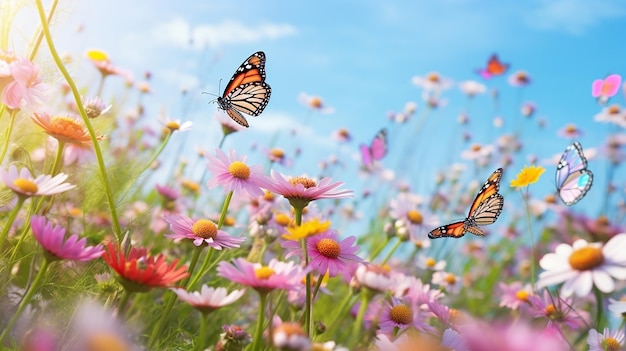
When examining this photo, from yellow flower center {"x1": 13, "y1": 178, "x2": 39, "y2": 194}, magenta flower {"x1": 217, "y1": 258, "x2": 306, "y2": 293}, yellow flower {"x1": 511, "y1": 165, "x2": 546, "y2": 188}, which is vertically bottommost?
magenta flower {"x1": 217, "y1": 258, "x2": 306, "y2": 293}

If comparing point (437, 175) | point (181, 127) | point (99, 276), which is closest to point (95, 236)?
point (181, 127)

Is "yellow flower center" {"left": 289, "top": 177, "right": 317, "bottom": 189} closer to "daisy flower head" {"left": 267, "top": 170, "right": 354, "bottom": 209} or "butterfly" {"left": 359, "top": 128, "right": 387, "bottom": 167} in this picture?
"daisy flower head" {"left": 267, "top": 170, "right": 354, "bottom": 209}

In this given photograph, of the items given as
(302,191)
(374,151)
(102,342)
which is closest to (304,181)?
(302,191)

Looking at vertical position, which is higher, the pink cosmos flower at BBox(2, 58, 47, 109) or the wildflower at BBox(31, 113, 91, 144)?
the pink cosmos flower at BBox(2, 58, 47, 109)

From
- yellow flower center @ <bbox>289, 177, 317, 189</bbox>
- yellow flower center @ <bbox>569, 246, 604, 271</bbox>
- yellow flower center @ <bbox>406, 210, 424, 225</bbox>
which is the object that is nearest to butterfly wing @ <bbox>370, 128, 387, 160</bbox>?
yellow flower center @ <bbox>406, 210, 424, 225</bbox>

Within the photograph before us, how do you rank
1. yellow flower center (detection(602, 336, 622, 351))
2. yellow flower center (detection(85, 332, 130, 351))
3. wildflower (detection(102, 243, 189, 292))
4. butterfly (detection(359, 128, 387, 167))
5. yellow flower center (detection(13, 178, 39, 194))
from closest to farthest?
yellow flower center (detection(85, 332, 130, 351)) → wildflower (detection(102, 243, 189, 292)) → yellow flower center (detection(13, 178, 39, 194)) → yellow flower center (detection(602, 336, 622, 351)) → butterfly (detection(359, 128, 387, 167))

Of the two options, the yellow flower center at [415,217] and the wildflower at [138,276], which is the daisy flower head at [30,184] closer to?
the wildflower at [138,276]

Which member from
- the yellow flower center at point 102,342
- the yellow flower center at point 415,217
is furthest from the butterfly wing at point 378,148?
the yellow flower center at point 102,342
